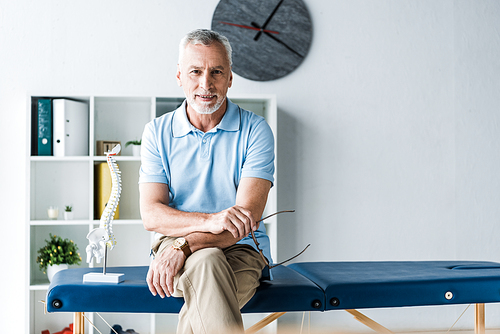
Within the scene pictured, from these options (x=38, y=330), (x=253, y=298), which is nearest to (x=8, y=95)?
(x=38, y=330)

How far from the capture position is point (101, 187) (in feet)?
7.59

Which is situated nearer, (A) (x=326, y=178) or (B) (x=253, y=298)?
(B) (x=253, y=298)

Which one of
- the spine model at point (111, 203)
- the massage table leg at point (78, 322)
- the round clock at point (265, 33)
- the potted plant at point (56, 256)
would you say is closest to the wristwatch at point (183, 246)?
the spine model at point (111, 203)

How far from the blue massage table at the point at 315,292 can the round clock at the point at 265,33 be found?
4.56 ft

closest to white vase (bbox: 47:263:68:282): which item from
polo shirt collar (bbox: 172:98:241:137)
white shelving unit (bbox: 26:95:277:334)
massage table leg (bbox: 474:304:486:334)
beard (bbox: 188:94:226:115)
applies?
white shelving unit (bbox: 26:95:277:334)

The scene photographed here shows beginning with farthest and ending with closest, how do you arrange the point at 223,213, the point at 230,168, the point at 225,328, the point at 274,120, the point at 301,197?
the point at 301,197, the point at 274,120, the point at 230,168, the point at 223,213, the point at 225,328

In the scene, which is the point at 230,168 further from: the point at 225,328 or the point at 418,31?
the point at 418,31

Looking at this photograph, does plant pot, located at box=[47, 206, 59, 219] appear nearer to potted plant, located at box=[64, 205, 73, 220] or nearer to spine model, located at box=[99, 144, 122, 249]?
potted plant, located at box=[64, 205, 73, 220]

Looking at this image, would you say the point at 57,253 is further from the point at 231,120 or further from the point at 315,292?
the point at 315,292

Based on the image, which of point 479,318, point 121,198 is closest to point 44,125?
point 121,198

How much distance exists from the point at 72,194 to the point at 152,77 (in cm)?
80

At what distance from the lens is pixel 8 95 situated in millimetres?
2484

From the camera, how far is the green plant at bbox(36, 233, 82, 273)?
2.26 m

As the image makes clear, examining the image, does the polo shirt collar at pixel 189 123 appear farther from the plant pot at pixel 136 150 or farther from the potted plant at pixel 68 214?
the potted plant at pixel 68 214
